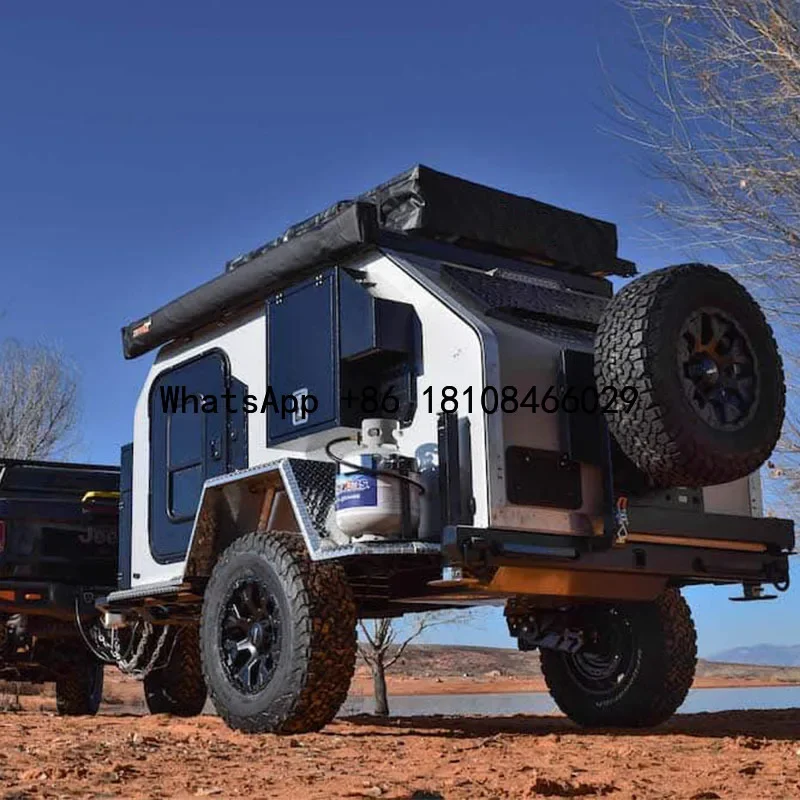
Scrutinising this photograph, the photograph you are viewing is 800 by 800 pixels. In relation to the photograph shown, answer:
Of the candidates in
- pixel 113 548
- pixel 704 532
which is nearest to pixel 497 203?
pixel 704 532

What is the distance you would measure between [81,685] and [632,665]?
564 cm

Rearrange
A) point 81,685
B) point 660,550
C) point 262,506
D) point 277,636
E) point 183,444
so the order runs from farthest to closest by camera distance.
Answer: point 81,685 < point 183,444 < point 262,506 < point 660,550 < point 277,636

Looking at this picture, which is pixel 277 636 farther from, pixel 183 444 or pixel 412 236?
pixel 412 236

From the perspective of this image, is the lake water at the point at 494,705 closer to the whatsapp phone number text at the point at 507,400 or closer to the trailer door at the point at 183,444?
the trailer door at the point at 183,444

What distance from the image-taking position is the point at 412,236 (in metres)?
7.87

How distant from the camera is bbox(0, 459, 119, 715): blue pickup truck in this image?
1036cm

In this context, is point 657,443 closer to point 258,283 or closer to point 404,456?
point 404,456

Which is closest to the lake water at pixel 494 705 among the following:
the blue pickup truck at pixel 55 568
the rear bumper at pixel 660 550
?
the blue pickup truck at pixel 55 568

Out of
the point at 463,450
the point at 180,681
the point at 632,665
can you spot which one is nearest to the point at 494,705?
the point at 180,681

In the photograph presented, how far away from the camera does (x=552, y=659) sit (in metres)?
8.80

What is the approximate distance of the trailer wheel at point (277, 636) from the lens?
657cm

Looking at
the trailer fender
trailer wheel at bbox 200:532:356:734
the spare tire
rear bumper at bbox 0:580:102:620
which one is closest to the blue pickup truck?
rear bumper at bbox 0:580:102:620

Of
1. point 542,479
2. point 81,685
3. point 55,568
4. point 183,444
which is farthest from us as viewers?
point 81,685

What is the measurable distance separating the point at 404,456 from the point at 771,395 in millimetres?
2170
